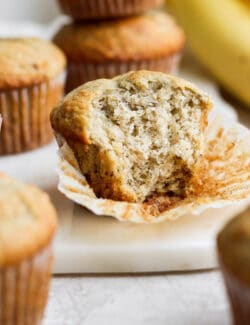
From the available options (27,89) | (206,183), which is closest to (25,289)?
(206,183)

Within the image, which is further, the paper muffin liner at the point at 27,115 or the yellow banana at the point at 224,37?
the yellow banana at the point at 224,37

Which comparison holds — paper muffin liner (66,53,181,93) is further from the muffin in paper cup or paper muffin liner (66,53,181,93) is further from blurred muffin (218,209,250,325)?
blurred muffin (218,209,250,325)

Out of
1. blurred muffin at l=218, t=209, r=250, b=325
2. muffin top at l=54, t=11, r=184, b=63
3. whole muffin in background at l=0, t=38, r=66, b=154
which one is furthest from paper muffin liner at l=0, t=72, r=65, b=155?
blurred muffin at l=218, t=209, r=250, b=325

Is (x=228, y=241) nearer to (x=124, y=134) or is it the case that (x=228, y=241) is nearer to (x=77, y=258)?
(x=77, y=258)

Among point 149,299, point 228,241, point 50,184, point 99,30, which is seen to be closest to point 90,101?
point 50,184

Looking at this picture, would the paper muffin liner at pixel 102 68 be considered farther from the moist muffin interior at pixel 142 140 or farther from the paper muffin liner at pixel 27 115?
the moist muffin interior at pixel 142 140

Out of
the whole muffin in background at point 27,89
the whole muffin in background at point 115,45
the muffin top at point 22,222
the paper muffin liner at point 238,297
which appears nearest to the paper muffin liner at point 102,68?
the whole muffin in background at point 115,45

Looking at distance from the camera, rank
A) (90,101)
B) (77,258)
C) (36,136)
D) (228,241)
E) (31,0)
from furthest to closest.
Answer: (31,0), (36,136), (90,101), (77,258), (228,241)

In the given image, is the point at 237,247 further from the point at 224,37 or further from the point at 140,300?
the point at 224,37
